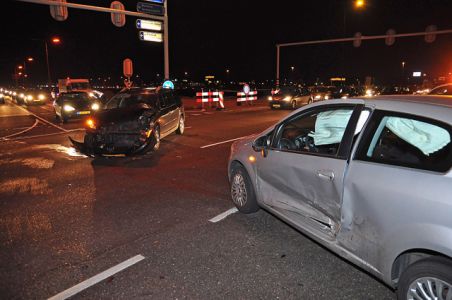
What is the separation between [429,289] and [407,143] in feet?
3.76

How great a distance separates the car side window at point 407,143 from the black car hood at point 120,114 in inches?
271

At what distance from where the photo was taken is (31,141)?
11875 millimetres

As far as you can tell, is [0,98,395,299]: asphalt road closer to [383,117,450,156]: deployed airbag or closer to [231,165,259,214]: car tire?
[231,165,259,214]: car tire

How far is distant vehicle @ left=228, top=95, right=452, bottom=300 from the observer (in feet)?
8.34

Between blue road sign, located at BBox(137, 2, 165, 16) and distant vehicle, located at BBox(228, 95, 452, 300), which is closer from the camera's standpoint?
distant vehicle, located at BBox(228, 95, 452, 300)

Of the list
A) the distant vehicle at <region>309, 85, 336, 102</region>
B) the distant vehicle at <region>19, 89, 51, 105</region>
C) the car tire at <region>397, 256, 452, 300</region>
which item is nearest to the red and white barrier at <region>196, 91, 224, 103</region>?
the distant vehicle at <region>309, 85, 336, 102</region>

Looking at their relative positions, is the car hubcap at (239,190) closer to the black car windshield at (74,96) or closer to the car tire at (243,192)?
the car tire at (243,192)

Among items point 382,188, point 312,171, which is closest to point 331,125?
point 312,171

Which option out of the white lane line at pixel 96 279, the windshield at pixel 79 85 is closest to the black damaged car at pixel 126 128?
the white lane line at pixel 96 279

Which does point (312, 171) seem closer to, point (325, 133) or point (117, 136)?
point (325, 133)

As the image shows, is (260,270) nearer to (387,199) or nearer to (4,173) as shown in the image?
(387,199)

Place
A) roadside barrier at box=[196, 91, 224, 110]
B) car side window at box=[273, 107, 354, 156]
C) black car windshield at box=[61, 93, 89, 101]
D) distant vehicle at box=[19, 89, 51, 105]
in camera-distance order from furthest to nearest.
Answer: distant vehicle at box=[19, 89, 51, 105], roadside barrier at box=[196, 91, 224, 110], black car windshield at box=[61, 93, 89, 101], car side window at box=[273, 107, 354, 156]

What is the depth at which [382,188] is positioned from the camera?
2869 mm

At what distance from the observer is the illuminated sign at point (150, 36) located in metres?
22.3
